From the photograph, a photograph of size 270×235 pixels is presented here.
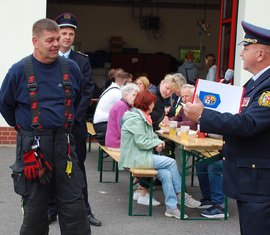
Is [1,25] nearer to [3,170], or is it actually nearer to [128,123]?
[3,170]

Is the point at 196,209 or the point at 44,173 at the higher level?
the point at 44,173

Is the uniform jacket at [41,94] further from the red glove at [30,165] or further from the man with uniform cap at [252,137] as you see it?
the man with uniform cap at [252,137]

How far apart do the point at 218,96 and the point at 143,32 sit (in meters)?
15.3

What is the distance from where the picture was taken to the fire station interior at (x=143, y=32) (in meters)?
18.6

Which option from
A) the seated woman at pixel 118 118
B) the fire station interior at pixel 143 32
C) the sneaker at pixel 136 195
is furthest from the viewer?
the fire station interior at pixel 143 32

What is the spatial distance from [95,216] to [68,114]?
2.37 meters

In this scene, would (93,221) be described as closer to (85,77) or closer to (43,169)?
(85,77)

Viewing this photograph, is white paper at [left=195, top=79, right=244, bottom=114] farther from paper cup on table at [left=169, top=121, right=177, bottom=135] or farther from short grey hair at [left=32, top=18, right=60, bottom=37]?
paper cup on table at [left=169, top=121, right=177, bottom=135]

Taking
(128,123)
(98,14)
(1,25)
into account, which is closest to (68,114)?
(128,123)

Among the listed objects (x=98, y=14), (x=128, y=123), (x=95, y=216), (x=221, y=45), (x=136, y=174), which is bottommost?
(x=95, y=216)

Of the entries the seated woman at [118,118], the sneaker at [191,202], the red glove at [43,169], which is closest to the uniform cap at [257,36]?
the red glove at [43,169]

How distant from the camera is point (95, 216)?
6.60 m

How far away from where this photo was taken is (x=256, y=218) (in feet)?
11.8

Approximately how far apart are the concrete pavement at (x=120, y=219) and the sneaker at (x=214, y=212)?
0.09m
